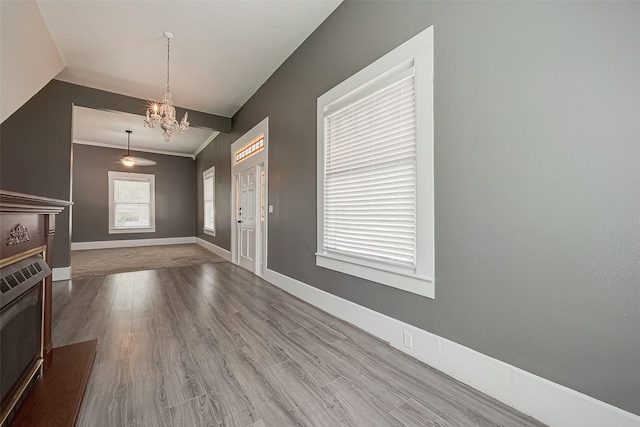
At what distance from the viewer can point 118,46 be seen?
338cm

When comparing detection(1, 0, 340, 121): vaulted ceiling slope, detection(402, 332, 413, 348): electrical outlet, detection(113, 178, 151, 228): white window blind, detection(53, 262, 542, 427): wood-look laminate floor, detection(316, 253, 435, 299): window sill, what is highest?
detection(1, 0, 340, 121): vaulted ceiling slope

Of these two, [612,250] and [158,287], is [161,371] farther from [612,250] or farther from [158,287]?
[612,250]

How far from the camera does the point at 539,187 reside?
1.36 m

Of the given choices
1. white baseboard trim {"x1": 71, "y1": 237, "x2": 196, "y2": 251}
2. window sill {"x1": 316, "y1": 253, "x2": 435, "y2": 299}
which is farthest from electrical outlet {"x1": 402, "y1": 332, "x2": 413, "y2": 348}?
white baseboard trim {"x1": 71, "y1": 237, "x2": 196, "y2": 251}

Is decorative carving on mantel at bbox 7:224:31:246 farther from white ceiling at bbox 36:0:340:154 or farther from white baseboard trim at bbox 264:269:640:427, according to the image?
white ceiling at bbox 36:0:340:154

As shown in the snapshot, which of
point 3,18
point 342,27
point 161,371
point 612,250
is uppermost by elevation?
point 342,27

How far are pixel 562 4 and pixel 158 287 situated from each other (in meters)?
4.90

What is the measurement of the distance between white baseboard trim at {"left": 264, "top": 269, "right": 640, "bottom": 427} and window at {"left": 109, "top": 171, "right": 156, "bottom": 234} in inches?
350

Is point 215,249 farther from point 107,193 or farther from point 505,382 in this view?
point 505,382

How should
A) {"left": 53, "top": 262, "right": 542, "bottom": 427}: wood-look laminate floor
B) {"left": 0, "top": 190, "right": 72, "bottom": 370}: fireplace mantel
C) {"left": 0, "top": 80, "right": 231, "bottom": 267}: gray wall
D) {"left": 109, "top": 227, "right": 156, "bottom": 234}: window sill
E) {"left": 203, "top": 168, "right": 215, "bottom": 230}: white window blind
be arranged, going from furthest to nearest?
1. {"left": 109, "top": 227, "right": 156, "bottom": 234}: window sill
2. {"left": 203, "top": 168, "right": 215, "bottom": 230}: white window blind
3. {"left": 0, "top": 80, "right": 231, "bottom": 267}: gray wall
4. {"left": 53, "top": 262, "right": 542, "bottom": 427}: wood-look laminate floor
5. {"left": 0, "top": 190, "right": 72, "bottom": 370}: fireplace mantel

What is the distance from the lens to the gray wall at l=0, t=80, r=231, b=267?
3.96m

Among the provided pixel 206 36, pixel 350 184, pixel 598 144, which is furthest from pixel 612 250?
pixel 206 36

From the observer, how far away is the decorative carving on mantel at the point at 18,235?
119cm

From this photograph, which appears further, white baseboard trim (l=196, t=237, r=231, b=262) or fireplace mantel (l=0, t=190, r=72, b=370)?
white baseboard trim (l=196, t=237, r=231, b=262)
